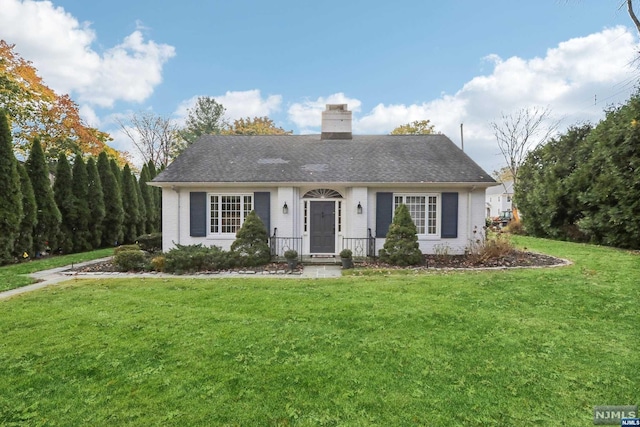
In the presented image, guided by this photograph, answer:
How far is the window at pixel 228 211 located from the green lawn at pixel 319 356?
505cm

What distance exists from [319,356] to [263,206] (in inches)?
325

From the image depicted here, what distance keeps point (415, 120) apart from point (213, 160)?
27229 millimetres

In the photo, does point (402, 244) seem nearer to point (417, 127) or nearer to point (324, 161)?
point (324, 161)

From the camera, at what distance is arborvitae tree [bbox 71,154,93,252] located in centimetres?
1378

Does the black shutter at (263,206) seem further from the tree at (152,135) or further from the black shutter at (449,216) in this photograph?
the tree at (152,135)

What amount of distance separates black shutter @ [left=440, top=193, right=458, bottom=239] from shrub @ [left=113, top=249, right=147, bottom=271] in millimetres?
10399

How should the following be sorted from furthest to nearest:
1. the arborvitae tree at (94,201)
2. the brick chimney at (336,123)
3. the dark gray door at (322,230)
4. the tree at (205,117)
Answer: the tree at (205,117)
the brick chimney at (336,123)
the arborvitae tree at (94,201)
the dark gray door at (322,230)

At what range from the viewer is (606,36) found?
1109cm

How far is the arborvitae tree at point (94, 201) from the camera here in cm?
1441

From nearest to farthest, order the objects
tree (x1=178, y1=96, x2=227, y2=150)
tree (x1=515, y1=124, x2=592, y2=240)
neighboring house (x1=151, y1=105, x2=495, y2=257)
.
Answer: neighboring house (x1=151, y1=105, x2=495, y2=257)
tree (x1=515, y1=124, x2=592, y2=240)
tree (x1=178, y1=96, x2=227, y2=150)

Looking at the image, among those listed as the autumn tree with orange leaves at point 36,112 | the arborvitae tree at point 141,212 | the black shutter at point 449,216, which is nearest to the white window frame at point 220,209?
the black shutter at point 449,216

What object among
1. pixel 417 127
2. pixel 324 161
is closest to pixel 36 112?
pixel 324 161

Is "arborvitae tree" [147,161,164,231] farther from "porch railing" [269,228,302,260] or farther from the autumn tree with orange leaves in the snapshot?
"porch railing" [269,228,302,260]

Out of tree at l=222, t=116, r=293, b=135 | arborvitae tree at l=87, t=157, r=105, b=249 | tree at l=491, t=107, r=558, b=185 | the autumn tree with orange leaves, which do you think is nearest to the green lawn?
arborvitae tree at l=87, t=157, r=105, b=249
